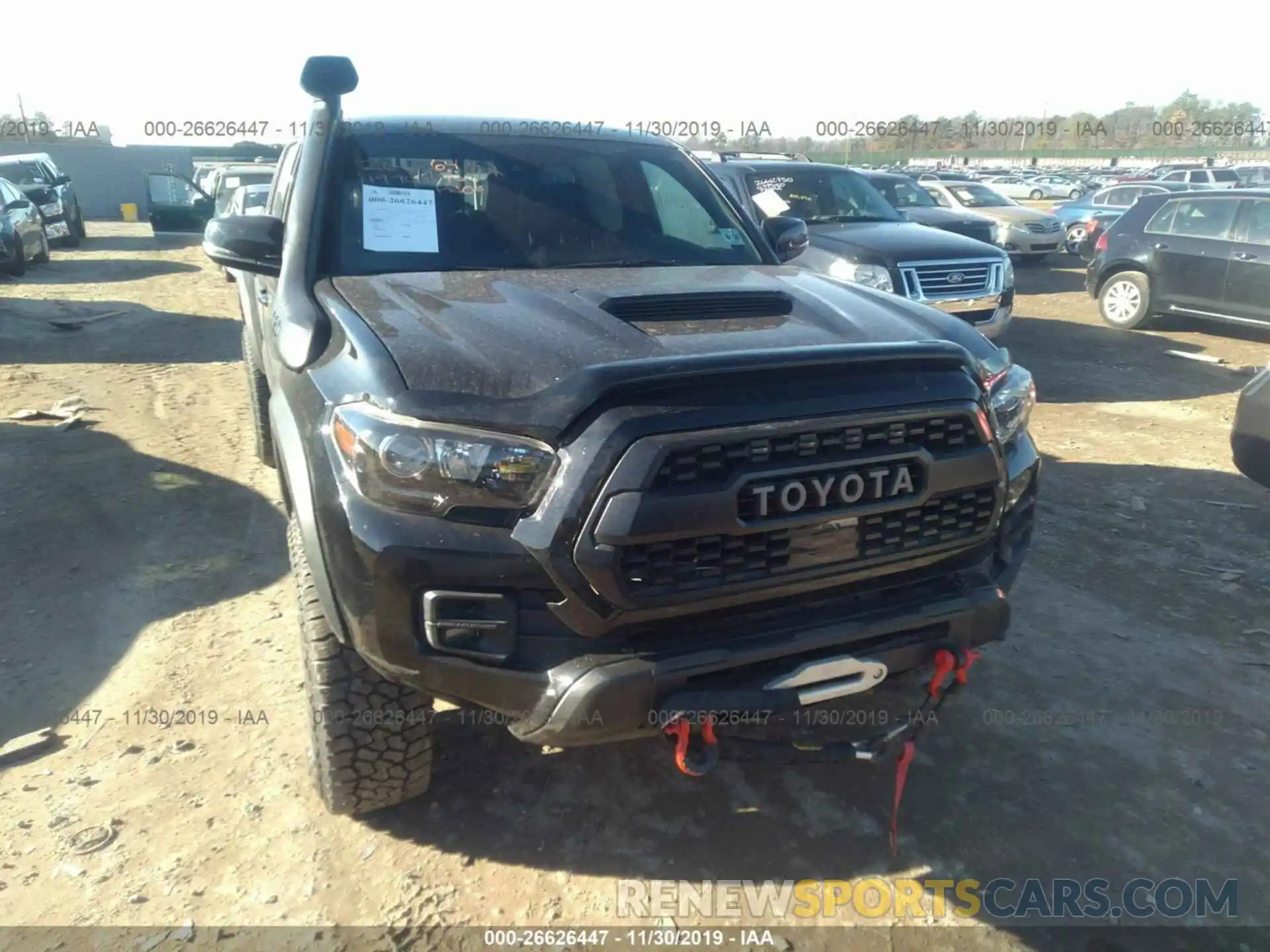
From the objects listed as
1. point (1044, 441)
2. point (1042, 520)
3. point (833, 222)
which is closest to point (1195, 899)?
point (1042, 520)

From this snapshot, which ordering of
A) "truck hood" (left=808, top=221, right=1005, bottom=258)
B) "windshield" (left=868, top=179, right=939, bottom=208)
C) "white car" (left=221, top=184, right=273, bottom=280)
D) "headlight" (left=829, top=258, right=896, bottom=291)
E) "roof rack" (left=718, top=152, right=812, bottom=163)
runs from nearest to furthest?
"headlight" (left=829, top=258, right=896, bottom=291) < "truck hood" (left=808, top=221, right=1005, bottom=258) < "roof rack" (left=718, top=152, right=812, bottom=163) < "white car" (left=221, top=184, right=273, bottom=280) < "windshield" (left=868, top=179, right=939, bottom=208)

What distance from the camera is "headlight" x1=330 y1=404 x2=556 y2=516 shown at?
6.81ft

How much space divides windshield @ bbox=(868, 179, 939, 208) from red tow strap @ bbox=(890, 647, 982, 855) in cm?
1014

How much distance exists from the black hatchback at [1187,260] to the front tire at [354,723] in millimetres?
9984

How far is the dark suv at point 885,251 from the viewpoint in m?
7.62

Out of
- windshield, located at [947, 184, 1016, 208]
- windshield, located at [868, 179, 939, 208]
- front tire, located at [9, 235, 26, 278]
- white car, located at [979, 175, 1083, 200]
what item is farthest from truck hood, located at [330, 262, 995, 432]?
white car, located at [979, 175, 1083, 200]

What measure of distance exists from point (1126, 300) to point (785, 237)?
8563 mm

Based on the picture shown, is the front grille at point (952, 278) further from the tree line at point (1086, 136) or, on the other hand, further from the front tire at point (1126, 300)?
the tree line at point (1086, 136)

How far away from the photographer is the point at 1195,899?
249cm

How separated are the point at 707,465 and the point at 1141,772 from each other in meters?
1.95

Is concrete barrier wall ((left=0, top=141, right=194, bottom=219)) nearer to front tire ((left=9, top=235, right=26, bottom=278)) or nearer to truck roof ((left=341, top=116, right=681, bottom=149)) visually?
front tire ((left=9, top=235, right=26, bottom=278))

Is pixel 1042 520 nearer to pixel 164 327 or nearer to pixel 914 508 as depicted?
pixel 914 508

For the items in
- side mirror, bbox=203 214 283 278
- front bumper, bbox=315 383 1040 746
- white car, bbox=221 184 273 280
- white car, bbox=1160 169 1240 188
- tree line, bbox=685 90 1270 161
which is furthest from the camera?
tree line, bbox=685 90 1270 161

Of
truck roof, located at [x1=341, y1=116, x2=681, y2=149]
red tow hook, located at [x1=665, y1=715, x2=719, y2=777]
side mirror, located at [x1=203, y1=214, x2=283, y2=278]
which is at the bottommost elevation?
red tow hook, located at [x1=665, y1=715, x2=719, y2=777]
